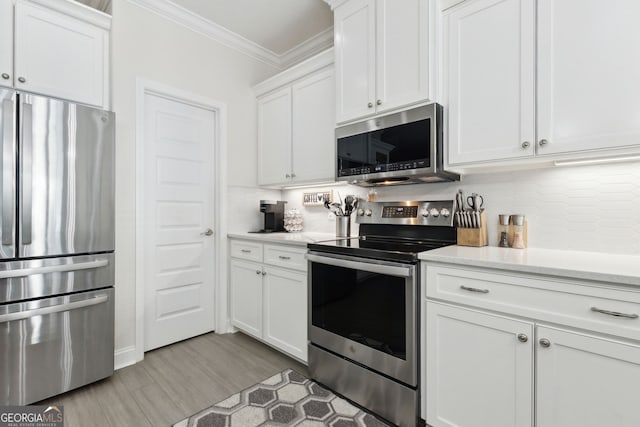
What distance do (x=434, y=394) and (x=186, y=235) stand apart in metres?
2.31

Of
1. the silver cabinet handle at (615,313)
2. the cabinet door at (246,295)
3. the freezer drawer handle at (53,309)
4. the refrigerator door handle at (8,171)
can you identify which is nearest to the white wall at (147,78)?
the freezer drawer handle at (53,309)

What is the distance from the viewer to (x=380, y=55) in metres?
1.98

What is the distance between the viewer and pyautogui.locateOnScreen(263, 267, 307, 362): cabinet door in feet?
7.25

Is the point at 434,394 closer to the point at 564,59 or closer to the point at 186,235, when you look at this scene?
the point at 564,59

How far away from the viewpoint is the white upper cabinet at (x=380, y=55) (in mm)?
1811

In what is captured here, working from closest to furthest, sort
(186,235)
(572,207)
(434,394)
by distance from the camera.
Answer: (434,394) → (572,207) → (186,235)

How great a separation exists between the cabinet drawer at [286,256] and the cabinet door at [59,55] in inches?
65.7

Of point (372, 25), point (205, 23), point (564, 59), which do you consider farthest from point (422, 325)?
point (205, 23)

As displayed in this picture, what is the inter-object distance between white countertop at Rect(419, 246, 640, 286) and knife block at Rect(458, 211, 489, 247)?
→ 6cm

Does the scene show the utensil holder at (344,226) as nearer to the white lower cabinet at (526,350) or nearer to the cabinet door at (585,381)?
the white lower cabinet at (526,350)

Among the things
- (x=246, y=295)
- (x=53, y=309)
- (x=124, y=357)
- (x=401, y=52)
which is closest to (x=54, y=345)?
(x=53, y=309)

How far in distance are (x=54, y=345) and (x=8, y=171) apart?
1051mm

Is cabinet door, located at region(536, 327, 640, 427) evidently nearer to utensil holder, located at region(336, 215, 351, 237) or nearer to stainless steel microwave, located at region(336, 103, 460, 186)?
stainless steel microwave, located at region(336, 103, 460, 186)

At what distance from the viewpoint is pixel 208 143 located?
2.93 m
